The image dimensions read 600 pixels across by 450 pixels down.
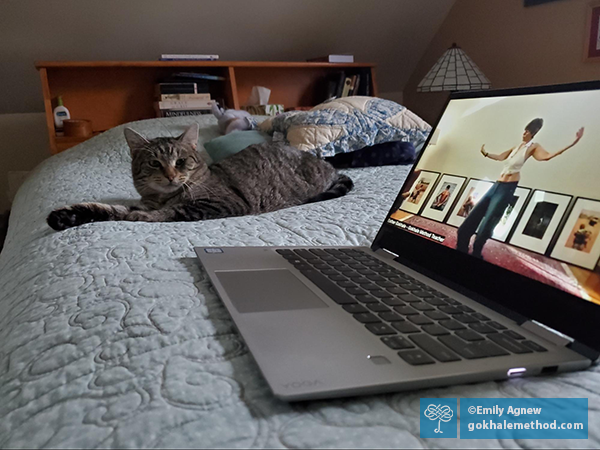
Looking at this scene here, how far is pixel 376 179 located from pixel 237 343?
47.0 inches

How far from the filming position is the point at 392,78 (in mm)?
3531

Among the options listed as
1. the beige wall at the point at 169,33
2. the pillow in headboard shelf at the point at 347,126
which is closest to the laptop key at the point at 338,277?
the pillow in headboard shelf at the point at 347,126

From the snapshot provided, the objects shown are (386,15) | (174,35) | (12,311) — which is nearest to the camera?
(12,311)

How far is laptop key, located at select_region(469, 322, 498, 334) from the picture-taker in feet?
1.43

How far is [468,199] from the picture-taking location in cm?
63

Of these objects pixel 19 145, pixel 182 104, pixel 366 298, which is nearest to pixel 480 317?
pixel 366 298

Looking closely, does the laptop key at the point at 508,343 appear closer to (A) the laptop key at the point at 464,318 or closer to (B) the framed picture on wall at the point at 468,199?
(A) the laptop key at the point at 464,318

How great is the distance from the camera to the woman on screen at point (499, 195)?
0.57 m

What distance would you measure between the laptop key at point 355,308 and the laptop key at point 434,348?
73mm

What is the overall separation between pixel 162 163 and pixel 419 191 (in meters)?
0.78

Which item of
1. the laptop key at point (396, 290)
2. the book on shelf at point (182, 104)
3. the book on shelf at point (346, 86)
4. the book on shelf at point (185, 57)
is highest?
the book on shelf at point (185, 57)

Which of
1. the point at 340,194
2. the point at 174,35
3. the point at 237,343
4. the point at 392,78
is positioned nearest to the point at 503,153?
the point at 237,343

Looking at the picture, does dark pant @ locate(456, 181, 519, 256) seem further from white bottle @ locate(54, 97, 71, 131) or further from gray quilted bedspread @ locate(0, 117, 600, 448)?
white bottle @ locate(54, 97, 71, 131)

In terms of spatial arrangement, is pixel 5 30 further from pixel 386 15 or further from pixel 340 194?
pixel 386 15
